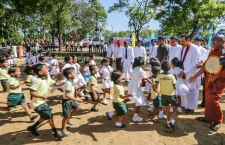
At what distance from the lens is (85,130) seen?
432 centimetres

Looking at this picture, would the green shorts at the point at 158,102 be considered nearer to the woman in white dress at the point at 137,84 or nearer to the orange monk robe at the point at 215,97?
the woman in white dress at the point at 137,84

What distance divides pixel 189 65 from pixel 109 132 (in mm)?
2617

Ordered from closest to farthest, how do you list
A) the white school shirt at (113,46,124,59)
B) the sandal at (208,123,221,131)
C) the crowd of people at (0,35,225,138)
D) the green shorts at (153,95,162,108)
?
the crowd of people at (0,35,225,138), the sandal at (208,123,221,131), the green shorts at (153,95,162,108), the white school shirt at (113,46,124,59)

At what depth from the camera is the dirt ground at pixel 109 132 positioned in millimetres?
3828

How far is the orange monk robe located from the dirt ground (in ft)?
0.99

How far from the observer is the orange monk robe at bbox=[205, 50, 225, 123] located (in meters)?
4.13

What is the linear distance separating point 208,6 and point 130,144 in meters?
12.2

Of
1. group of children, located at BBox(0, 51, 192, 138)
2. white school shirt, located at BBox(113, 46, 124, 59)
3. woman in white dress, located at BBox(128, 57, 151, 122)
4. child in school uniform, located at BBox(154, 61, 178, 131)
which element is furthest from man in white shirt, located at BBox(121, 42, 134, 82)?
child in school uniform, located at BBox(154, 61, 178, 131)

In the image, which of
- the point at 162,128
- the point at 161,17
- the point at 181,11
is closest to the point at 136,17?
the point at 161,17

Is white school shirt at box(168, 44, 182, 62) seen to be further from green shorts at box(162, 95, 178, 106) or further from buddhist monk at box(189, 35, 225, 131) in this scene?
green shorts at box(162, 95, 178, 106)

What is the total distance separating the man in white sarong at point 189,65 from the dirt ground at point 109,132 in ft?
0.95

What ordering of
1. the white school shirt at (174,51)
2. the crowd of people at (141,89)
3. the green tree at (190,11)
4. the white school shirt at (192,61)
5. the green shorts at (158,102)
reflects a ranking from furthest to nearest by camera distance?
the green tree at (190,11) < the white school shirt at (174,51) < the white school shirt at (192,61) < the green shorts at (158,102) < the crowd of people at (141,89)

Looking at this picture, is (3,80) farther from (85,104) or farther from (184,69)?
(184,69)

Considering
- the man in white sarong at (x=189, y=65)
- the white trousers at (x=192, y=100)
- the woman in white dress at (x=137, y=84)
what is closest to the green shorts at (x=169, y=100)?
the woman in white dress at (x=137, y=84)
